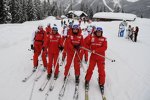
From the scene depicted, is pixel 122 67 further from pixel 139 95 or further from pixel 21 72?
pixel 21 72

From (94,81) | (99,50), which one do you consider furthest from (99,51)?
(94,81)

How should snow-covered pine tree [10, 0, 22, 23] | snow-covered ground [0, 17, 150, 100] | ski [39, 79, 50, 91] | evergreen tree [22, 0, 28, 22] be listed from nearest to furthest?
snow-covered ground [0, 17, 150, 100] < ski [39, 79, 50, 91] < snow-covered pine tree [10, 0, 22, 23] < evergreen tree [22, 0, 28, 22]

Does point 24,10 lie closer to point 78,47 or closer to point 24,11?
point 24,11

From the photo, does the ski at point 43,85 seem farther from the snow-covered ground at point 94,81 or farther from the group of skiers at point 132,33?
the group of skiers at point 132,33

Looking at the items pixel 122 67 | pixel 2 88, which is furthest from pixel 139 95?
pixel 2 88

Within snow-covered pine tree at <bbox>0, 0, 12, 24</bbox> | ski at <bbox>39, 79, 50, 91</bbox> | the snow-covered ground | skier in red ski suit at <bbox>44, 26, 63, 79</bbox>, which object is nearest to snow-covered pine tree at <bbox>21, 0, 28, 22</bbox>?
snow-covered pine tree at <bbox>0, 0, 12, 24</bbox>

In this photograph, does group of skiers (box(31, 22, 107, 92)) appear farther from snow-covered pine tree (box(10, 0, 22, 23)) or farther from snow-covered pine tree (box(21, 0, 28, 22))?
snow-covered pine tree (box(21, 0, 28, 22))

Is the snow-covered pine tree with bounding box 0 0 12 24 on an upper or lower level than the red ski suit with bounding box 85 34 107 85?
upper

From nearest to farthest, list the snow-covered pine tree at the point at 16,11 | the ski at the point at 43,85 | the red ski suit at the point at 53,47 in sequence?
1. the ski at the point at 43,85
2. the red ski suit at the point at 53,47
3. the snow-covered pine tree at the point at 16,11

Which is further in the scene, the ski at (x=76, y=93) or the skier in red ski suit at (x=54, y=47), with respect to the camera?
the skier in red ski suit at (x=54, y=47)

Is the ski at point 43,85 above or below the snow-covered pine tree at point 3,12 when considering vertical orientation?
below

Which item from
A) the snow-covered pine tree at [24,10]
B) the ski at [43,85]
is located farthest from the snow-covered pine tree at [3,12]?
the ski at [43,85]

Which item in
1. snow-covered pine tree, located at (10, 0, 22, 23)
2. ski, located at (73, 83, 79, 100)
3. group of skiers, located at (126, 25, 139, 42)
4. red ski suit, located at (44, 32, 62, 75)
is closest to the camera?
ski, located at (73, 83, 79, 100)

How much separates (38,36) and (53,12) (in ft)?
399
